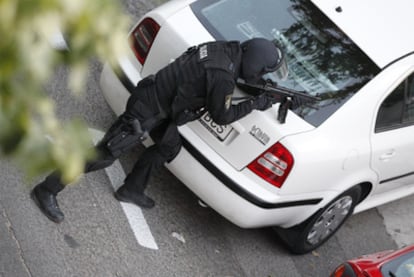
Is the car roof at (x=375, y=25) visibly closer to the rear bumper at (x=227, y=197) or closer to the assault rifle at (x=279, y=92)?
the assault rifle at (x=279, y=92)

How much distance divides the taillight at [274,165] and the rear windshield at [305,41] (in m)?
0.28

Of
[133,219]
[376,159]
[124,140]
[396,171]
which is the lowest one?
[396,171]

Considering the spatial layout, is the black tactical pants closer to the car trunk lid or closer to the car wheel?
the car trunk lid

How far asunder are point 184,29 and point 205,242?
1.50m

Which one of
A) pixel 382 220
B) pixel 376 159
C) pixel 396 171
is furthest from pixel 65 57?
pixel 382 220

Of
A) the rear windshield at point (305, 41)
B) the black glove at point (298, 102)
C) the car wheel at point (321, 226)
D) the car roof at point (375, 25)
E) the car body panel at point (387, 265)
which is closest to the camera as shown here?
the car body panel at point (387, 265)

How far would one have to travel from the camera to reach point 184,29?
5449mm

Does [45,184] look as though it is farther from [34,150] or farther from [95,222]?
[34,150]

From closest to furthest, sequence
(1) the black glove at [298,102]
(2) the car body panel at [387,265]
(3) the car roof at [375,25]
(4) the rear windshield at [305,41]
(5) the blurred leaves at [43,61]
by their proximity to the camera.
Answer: (5) the blurred leaves at [43,61] < (2) the car body panel at [387,265] < (1) the black glove at [298,102] < (4) the rear windshield at [305,41] < (3) the car roof at [375,25]

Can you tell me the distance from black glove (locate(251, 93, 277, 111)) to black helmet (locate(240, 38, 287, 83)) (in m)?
0.12

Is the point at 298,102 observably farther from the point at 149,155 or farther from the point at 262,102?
the point at 149,155

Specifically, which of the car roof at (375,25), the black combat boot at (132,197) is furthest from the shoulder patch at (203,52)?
the black combat boot at (132,197)

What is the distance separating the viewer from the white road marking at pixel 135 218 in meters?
5.57

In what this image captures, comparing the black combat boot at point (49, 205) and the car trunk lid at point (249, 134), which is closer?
the car trunk lid at point (249, 134)
